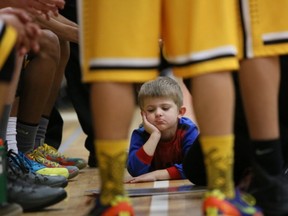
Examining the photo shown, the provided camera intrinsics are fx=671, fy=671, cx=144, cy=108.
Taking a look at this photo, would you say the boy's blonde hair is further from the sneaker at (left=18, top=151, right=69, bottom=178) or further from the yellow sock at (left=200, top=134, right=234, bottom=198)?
the yellow sock at (left=200, top=134, right=234, bottom=198)

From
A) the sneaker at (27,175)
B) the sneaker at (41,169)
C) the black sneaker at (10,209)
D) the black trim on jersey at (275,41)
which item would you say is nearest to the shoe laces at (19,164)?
the sneaker at (27,175)

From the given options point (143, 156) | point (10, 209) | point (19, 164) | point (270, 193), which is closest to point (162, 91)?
point (143, 156)

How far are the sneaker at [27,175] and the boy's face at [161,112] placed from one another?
0.53m

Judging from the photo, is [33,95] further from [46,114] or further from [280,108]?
[280,108]

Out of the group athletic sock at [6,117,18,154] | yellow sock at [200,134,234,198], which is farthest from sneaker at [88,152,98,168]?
yellow sock at [200,134,234,198]

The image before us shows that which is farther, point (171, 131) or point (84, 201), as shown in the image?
point (171, 131)

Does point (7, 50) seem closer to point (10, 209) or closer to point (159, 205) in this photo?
point (10, 209)

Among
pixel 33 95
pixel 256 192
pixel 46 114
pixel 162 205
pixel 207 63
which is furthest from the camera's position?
pixel 46 114

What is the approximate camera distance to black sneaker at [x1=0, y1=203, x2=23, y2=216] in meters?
1.98

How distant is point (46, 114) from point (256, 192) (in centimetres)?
159

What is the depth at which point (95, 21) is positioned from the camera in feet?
5.36

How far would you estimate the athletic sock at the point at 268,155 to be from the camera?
175 cm

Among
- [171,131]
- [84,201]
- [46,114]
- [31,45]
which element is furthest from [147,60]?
[46,114]

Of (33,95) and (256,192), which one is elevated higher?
(33,95)
